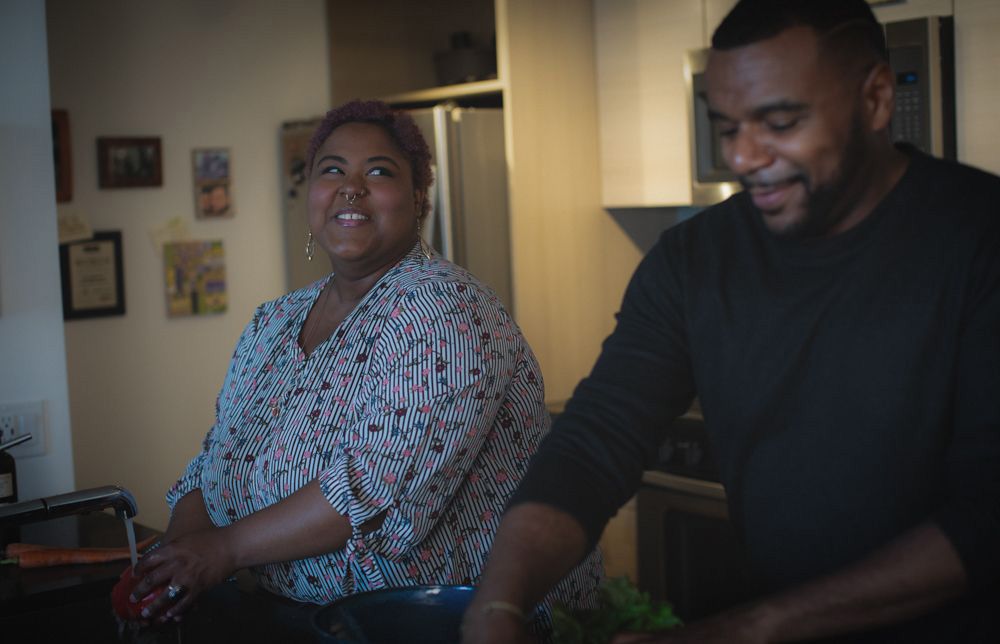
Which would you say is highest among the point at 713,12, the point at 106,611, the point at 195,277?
the point at 713,12

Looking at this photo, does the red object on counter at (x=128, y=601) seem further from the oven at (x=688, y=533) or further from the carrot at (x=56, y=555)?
the oven at (x=688, y=533)

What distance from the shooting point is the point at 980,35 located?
2699 mm

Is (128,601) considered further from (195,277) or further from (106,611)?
(195,277)

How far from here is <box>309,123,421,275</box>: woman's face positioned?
1.88 m

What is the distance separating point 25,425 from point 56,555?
796mm

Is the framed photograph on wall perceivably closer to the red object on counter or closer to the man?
the red object on counter

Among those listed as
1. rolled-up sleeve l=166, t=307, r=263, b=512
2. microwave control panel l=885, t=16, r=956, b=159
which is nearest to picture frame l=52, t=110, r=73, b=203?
rolled-up sleeve l=166, t=307, r=263, b=512

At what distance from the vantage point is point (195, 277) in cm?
376

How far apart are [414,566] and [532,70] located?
2203 mm

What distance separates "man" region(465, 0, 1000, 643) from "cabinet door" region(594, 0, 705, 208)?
2155mm

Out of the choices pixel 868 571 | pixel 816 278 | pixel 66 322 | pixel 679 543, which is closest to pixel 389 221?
pixel 816 278

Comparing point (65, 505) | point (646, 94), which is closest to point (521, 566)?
point (65, 505)

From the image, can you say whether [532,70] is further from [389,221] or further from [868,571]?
[868,571]

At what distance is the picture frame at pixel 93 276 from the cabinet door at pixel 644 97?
1642 mm
